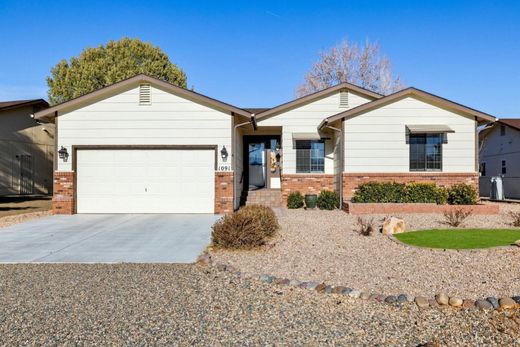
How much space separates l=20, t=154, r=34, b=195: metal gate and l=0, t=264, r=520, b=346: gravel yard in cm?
2114

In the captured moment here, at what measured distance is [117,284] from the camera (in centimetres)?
555

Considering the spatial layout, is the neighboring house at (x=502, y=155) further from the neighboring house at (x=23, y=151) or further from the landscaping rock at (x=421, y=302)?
the neighboring house at (x=23, y=151)

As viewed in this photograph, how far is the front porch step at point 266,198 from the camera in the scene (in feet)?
56.6

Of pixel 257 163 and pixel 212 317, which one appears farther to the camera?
pixel 257 163

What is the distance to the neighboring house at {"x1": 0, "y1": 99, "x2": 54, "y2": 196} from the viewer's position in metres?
23.0

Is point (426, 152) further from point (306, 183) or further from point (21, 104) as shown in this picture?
point (21, 104)

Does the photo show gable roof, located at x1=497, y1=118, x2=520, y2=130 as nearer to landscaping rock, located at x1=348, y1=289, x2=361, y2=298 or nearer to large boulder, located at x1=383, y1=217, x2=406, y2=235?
large boulder, located at x1=383, y1=217, x2=406, y2=235

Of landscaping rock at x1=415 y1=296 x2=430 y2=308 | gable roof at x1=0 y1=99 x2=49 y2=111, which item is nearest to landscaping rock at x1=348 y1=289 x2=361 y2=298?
landscaping rock at x1=415 y1=296 x2=430 y2=308

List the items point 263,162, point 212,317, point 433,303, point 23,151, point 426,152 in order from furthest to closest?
point 23,151
point 263,162
point 426,152
point 433,303
point 212,317

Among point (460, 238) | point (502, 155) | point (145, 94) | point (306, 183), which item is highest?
point (145, 94)

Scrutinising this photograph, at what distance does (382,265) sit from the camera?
6.46 metres

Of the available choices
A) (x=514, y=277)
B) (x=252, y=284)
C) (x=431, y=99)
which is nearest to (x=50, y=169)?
(x=431, y=99)

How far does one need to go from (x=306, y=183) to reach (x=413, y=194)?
15.5 ft

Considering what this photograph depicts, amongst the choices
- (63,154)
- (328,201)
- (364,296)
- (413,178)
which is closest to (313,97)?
(328,201)
